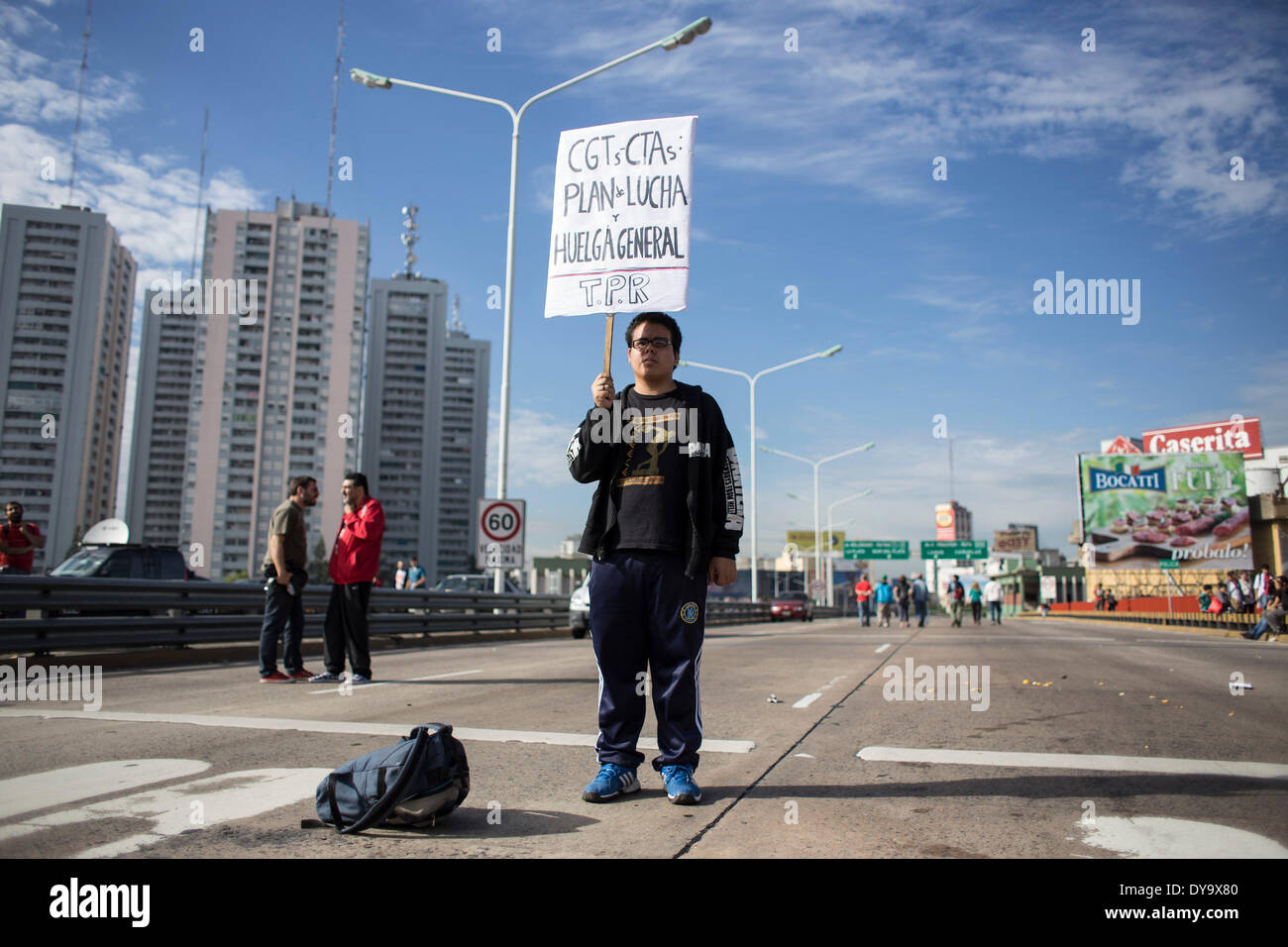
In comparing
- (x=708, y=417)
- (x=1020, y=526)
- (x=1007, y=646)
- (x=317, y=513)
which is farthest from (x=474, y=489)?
(x=708, y=417)

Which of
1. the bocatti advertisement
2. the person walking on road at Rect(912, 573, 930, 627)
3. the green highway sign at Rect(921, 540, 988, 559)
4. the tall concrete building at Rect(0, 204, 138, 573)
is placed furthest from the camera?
the tall concrete building at Rect(0, 204, 138, 573)

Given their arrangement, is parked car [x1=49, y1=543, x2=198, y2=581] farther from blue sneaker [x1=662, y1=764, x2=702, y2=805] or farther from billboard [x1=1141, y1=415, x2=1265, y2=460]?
billboard [x1=1141, y1=415, x2=1265, y2=460]

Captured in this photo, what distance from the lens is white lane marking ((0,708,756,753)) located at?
5.00 metres

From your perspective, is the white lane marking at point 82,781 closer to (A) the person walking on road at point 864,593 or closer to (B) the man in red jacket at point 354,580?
(B) the man in red jacket at point 354,580

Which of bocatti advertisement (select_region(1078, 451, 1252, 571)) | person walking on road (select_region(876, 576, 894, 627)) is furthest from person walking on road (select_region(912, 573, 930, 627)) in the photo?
bocatti advertisement (select_region(1078, 451, 1252, 571))

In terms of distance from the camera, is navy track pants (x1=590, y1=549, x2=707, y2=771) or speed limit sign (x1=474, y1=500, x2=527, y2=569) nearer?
navy track pants (x1=590, y1=549, x2=707, y2=771)

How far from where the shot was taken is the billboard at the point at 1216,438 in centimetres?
7975

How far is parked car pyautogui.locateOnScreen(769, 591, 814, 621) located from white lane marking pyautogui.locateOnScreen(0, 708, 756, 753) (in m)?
39.8

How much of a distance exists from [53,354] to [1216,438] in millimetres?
136248

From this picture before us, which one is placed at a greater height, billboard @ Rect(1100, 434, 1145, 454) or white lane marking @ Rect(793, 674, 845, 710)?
billboard @ Rect(1100, 434, 1145, 454)

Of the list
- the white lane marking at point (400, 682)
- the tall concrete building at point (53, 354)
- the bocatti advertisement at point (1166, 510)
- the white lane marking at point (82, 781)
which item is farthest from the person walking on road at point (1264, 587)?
the tall concrete building at point (53, 354)

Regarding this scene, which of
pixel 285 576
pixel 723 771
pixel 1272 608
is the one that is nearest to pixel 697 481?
pixel 723 771
